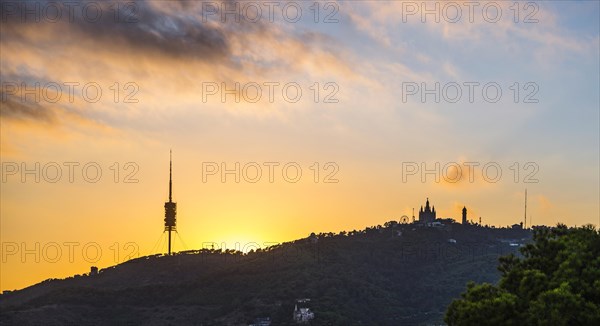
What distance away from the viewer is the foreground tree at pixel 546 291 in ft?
125

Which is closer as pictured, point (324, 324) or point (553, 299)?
point (553, 299)

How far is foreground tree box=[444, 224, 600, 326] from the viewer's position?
3816 cm

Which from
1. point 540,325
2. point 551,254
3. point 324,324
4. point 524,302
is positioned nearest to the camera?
point 540,325

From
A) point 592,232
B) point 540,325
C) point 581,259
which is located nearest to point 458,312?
point 540,325

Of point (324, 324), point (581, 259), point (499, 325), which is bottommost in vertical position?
point (324, 324)

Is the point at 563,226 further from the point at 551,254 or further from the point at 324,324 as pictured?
the point at 324,324

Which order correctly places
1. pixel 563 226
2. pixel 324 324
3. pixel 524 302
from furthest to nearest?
pixel 324 324
pixel 563 226
pixel 524 302

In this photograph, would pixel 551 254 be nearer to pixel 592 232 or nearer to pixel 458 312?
pixel 592 232

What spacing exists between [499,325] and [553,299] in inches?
127

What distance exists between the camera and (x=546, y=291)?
3997 cm

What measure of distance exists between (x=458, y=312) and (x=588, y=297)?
6817 millimetres

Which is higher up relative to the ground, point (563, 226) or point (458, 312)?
point (563, 226)

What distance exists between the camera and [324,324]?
198375mm

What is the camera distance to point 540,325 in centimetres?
3816
